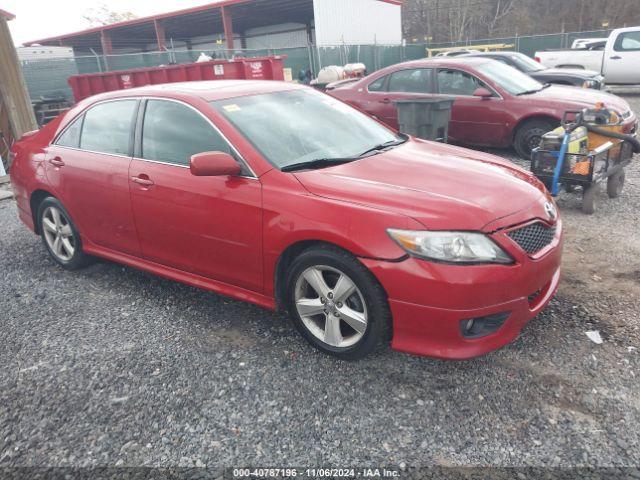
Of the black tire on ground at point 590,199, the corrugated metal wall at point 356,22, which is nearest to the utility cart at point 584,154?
the black tire on ground at point 590,199

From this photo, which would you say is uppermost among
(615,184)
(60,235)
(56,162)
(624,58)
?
(56,162)

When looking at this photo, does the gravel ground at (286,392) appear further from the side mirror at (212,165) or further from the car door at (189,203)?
the side mirror at (212,165)

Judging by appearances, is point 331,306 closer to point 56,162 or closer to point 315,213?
point 315,213

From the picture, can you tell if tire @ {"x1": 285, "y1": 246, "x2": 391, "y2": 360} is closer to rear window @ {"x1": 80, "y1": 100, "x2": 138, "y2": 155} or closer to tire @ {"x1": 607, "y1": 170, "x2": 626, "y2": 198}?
rear window @ {"x1": 80, "y1": 100, "x2": 138, "y2": 155}

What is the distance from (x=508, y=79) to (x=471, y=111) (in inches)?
34.1

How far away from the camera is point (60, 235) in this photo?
451cm

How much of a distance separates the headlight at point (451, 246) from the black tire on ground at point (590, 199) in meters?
3.39

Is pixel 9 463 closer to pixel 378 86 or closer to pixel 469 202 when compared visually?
pixel 469 202

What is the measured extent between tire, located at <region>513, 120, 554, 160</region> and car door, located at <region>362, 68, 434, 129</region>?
1.63 m

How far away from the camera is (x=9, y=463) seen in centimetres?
239

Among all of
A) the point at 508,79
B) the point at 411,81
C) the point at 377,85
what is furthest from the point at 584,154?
the point at 377,85

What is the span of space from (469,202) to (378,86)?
664cm

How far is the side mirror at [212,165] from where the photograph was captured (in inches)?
115

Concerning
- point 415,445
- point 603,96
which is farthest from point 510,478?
point 603,96
